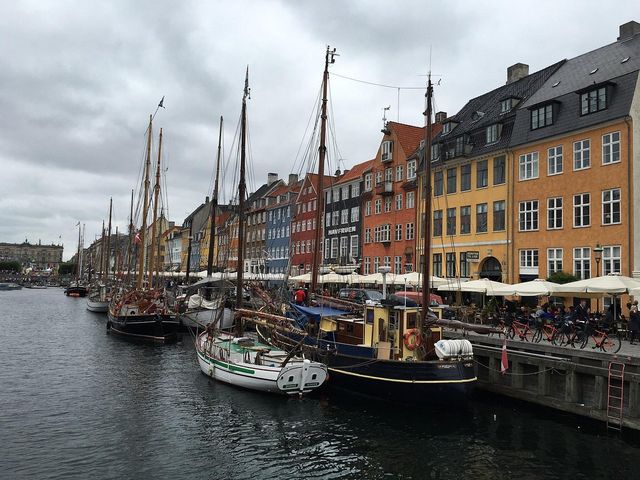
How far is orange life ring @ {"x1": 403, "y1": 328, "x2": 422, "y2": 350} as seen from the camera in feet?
68.5

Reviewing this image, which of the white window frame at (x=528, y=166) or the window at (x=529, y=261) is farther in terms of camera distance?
the white window frame at (x=528, y=166)

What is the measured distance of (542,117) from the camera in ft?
126

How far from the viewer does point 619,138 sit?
107 feet

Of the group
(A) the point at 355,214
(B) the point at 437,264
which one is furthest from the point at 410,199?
(A) the point at 355,214

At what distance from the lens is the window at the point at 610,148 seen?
32.9 m

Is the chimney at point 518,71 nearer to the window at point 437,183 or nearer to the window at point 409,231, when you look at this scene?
the window at point 437,183

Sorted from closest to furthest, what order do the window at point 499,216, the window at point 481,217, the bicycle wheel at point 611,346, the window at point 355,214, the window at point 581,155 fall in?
the bicycle wheel at point 611,346 < the window at point 581,155 < the window at point 499,216 < the window at point 481,217 < the window at point 355,214

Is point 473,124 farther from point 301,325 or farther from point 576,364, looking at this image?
point 576,364

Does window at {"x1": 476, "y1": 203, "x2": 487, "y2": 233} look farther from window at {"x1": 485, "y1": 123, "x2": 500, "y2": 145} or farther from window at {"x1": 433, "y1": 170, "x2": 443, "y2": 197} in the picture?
window at {"x1": 485, "y1": 123, "x2": 500, "y2": 145}

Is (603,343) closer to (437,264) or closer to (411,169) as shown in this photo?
(437,264)

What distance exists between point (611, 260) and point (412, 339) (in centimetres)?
1803

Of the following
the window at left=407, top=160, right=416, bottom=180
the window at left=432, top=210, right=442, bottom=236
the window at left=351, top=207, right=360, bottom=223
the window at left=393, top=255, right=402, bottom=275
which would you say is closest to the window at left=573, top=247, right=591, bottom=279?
the window at left=432, top=210, right=442, bottom=236

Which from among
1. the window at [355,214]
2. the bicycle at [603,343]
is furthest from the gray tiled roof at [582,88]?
the window at [355,214]

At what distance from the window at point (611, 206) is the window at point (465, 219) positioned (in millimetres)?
11733
